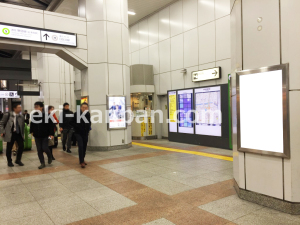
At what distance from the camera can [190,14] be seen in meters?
10.9

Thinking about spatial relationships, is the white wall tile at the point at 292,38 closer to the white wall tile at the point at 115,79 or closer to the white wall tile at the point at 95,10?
the white wall tile at the point at 115,79

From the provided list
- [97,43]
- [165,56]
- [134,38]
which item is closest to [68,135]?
[97,43]

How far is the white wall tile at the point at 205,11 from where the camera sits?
9773mm

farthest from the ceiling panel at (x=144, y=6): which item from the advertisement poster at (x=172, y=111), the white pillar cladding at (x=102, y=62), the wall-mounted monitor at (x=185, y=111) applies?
the wall-mounted monitor at (x=185, y=111)

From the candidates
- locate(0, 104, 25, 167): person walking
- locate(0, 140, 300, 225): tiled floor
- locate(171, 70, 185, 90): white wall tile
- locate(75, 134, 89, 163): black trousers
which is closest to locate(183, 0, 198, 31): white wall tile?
locate(171, 70, 185, 90): white wall tile

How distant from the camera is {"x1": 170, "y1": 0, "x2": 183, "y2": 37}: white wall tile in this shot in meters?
11.4

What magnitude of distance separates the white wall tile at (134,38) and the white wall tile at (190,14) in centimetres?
408

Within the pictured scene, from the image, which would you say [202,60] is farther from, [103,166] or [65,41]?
[103,166]

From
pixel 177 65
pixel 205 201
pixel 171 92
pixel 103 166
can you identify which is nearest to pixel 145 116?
pixel 171 92

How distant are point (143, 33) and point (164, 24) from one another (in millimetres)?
1963

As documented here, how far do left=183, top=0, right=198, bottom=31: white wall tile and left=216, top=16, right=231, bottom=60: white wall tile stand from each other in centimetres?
141

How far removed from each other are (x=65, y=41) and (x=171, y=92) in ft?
17.3

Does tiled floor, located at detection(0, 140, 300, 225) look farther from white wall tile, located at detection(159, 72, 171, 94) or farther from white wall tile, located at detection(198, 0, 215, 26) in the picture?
white wall tile, located at detection(198, 0, 215, 26)

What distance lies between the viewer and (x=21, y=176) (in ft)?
19.3
